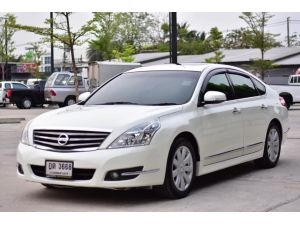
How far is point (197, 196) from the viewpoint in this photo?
6660 millimetres

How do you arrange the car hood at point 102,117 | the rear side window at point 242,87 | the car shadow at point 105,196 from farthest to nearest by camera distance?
the rear side window at point 242,87 → the car shadow at point 105,196 → the car hood at point 102,117

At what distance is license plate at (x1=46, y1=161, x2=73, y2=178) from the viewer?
240 inches

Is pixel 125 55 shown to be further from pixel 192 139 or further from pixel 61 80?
pixel 192 139

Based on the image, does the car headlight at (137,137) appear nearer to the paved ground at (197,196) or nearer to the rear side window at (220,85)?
the paved ground at (197,196)

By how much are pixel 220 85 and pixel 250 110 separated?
Result: 0.66 metres

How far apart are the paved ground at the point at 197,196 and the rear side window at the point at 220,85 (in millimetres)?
1140

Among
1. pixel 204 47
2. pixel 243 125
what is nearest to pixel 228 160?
pixel 243 125

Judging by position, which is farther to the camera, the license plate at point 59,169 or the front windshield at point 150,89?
→ the front windshield at point 150,89

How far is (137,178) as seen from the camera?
20.0ft

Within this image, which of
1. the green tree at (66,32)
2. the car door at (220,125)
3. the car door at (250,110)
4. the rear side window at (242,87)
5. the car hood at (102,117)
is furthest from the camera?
the green tree at (66,32)

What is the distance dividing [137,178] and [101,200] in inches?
24.7

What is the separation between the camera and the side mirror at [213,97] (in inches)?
277

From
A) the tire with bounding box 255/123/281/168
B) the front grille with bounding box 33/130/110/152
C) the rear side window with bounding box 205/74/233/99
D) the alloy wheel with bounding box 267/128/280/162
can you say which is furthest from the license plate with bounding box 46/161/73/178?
the alloy wheel with bounding box 267/128/280/162

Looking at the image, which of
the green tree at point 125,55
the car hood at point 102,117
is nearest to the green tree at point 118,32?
the green tree at point 125,55
